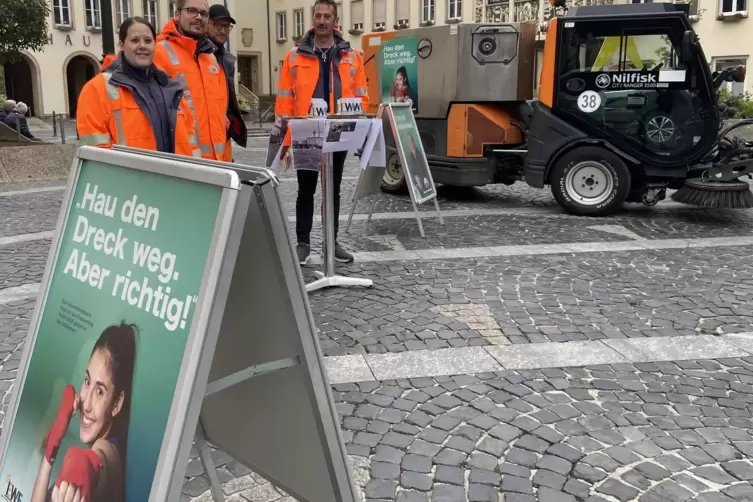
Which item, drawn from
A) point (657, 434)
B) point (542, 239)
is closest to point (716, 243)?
point (542, 239)

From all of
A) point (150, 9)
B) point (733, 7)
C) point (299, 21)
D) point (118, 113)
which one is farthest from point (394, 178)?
point (299, 21)

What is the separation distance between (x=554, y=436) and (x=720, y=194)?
18.5ft

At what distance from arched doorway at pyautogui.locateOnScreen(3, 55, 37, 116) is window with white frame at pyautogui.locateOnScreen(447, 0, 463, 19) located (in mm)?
20299

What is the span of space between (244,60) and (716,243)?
43165mm

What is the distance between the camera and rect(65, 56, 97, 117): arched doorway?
39.2 metres

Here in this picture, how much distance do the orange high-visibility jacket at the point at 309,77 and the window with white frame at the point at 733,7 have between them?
77.3 feet

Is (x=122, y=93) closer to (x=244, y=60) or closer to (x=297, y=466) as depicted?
(x=297, y=466)

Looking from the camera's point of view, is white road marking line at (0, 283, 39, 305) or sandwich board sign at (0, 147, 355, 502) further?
white road marking line at (0, 283, 39, 305)

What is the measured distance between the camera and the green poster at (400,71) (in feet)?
32.8

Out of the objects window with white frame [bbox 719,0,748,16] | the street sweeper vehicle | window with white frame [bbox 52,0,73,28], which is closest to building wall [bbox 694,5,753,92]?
window with white frame [bbox 719,0,748,16]

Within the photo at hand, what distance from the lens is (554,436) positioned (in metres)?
3.21

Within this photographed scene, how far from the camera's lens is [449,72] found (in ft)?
31.0

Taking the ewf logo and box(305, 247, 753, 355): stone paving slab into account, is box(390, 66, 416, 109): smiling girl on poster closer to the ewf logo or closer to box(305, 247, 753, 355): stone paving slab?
box(305, 247, 753, 355): stone paving slab

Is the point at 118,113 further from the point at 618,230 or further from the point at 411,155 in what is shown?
the point at 618,230
